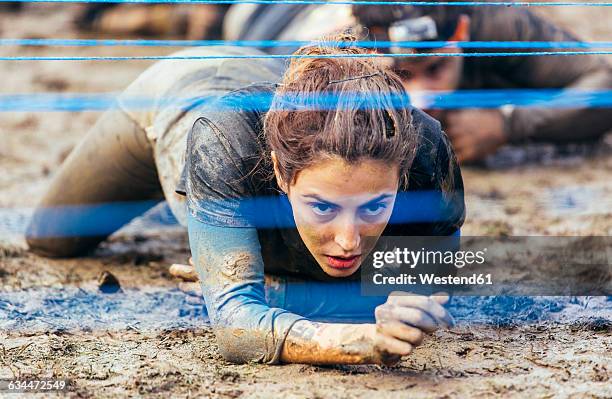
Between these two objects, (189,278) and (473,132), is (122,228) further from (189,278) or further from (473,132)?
(473,132)

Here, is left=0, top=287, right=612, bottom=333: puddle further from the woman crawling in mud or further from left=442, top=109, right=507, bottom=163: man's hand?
left=442, top=109, right=507, bottom=163: man's hand

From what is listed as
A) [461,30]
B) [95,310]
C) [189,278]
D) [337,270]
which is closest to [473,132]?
[461,30]

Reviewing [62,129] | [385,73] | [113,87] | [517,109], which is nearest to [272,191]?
[385,73]

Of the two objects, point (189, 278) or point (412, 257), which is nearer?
point (412, 257)

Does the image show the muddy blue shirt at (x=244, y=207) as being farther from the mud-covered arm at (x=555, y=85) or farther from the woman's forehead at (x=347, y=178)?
the mud-covered arm at (x=555, y=85)

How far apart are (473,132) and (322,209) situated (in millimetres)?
2324

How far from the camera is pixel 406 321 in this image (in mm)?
1899

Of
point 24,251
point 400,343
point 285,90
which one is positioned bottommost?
point 24,251

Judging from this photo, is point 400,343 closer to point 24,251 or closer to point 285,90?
point 285,90

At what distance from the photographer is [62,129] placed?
482 cm

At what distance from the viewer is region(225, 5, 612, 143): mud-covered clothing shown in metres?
4.12

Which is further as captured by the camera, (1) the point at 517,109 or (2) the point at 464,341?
(1) the point at 517,109

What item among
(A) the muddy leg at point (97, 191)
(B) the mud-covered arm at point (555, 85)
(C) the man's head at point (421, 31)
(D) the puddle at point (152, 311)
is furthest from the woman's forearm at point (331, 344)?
(B) the mud-covered arm at point (555, 85)

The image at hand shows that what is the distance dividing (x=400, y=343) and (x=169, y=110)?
1.16 metres
